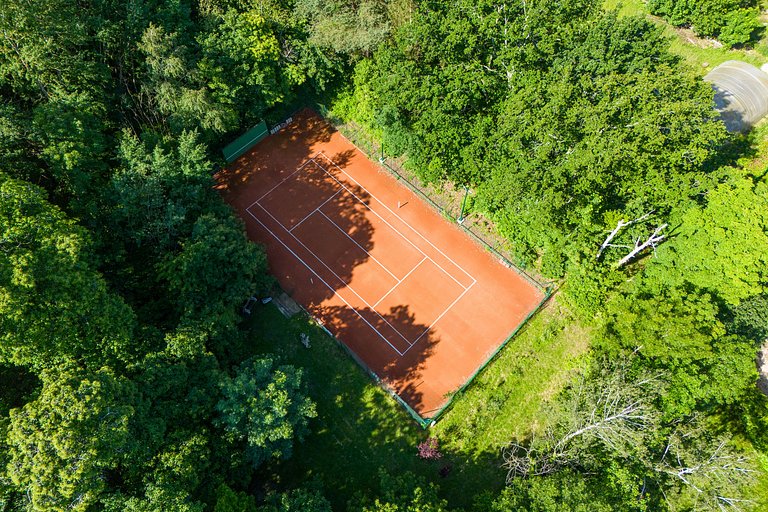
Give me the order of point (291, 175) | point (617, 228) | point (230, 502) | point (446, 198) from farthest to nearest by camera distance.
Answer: point (291, 175), point (446, 198), point (617, 228), point (230, 502)

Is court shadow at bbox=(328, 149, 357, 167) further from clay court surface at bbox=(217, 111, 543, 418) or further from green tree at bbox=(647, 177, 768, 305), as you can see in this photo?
green tree at bbox=(647, 177, 768, 305)

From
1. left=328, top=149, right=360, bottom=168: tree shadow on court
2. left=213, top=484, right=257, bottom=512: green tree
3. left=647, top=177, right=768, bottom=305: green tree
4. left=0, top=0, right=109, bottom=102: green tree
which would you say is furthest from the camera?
left=328, top=149, right=360, bottom=168: tree shadow on court

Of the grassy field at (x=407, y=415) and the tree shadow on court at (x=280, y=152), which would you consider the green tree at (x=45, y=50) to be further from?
the grassy field at (x=407, y=415)

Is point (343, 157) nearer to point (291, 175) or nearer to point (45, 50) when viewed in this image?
point (291, 175)

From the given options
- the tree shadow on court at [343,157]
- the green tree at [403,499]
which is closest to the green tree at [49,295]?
the green tree at [403,499]

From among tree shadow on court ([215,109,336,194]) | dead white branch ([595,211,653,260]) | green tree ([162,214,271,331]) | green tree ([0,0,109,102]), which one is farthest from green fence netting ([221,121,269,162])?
dead white branch ([595,211,653,260])

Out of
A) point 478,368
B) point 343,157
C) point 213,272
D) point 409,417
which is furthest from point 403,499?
point 343,157

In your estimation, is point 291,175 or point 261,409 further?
point 291,175
